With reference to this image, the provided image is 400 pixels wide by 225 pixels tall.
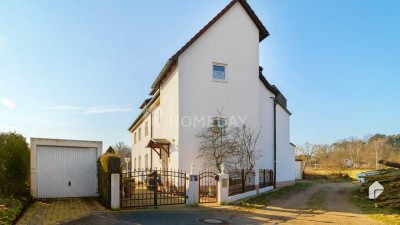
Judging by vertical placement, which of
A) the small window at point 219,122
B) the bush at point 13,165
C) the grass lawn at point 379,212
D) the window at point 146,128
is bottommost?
the grass lawn at point 379,212

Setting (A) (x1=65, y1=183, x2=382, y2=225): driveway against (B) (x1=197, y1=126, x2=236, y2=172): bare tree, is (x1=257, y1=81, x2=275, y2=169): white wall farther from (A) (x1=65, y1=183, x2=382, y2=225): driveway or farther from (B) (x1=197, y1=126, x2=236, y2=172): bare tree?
(A) (x1=65, y1=183, x2=382, y2=225): driveway

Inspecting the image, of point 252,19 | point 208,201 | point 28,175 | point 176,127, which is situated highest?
point 252,19

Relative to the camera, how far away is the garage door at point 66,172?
14.8 metres

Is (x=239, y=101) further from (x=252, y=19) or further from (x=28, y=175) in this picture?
(x=28, y=175)

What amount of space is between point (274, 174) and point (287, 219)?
971 centimetres

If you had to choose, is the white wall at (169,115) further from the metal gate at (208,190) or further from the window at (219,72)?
the window at (219,72)

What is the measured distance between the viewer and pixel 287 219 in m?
10.6

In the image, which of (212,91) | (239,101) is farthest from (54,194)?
(239,101)

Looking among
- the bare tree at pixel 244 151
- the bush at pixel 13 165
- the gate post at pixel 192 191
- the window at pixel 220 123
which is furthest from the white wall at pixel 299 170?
the bush at pixel 13 165

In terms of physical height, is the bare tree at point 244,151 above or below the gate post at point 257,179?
above

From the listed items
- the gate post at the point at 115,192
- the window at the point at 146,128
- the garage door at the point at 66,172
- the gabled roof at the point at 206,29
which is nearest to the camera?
the gate post at the point at 115,192

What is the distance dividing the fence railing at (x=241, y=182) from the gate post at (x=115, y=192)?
219 inches

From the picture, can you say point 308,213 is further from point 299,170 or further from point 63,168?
point 299,170

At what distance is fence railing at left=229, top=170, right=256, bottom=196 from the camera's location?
1540 centimetres
